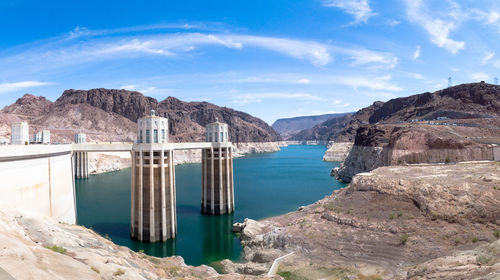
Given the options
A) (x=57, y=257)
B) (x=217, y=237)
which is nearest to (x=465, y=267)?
(x=57, y=257)

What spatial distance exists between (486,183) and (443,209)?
585 centimetres

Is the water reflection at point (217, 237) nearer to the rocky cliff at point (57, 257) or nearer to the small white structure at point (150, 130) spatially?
the rocky cliff at point (57, 257)

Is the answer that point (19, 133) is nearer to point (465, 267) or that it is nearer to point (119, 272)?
point (119, 272)

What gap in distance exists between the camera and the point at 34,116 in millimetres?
186875

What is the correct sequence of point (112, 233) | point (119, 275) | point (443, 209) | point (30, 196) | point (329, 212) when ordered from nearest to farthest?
1. point (119, 275)
2. point (30, 196)
3. point (443, 209)
4. point (329, 212)
5. point (112, 233)

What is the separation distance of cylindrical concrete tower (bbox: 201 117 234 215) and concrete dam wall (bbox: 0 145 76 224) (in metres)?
16.8

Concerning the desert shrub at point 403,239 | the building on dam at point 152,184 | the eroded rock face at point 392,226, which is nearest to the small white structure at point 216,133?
the building on dam at point 152,184

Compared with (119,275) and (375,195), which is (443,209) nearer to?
(375,195)

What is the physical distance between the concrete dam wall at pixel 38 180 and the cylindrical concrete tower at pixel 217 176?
1682 centimetres

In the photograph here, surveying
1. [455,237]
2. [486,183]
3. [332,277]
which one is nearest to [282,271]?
[332,277]

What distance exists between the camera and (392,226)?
2628 centimetres

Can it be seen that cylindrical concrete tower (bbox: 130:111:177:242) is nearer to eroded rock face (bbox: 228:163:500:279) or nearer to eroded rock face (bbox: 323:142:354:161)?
eroded rock face (bbox: 228:163:500:279)

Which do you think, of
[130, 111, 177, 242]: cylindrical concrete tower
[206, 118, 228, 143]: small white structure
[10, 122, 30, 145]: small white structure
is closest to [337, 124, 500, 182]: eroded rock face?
[206, 118, 228, 143]: small white structure

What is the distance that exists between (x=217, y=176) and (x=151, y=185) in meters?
13.1
